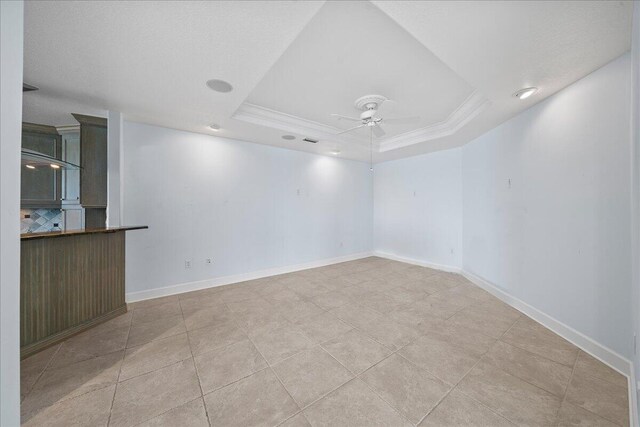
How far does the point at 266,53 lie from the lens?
184cm

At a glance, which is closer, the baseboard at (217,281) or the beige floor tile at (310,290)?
the baseboard at (217,281)

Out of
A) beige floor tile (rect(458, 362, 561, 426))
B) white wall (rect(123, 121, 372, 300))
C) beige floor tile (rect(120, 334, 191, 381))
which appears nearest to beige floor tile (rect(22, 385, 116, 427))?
beige floor tile (rect(120, 334, 191, 381))

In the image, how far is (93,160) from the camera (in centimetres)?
285

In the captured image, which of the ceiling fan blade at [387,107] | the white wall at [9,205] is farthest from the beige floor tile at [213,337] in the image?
the ceiling fan blade at [387,107]

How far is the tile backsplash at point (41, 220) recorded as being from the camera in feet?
11.5

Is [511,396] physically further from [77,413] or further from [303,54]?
[303,54]

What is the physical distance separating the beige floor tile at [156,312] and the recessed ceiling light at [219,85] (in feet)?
9.34

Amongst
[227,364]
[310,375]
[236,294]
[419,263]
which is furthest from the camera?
[419,263]

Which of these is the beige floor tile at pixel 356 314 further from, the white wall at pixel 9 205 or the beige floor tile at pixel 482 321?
the white wall at pixel 9 205

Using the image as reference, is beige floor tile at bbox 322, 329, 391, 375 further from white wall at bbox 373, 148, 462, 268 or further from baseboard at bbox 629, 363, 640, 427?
white wall at bbox 373, 148, 462, 268

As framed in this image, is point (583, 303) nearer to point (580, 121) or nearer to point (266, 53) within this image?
point (580, 121)

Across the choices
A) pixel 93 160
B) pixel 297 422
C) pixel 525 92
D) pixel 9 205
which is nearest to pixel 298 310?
pixel 297 422

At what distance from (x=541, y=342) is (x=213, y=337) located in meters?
3.42

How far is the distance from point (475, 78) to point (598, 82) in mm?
1059
